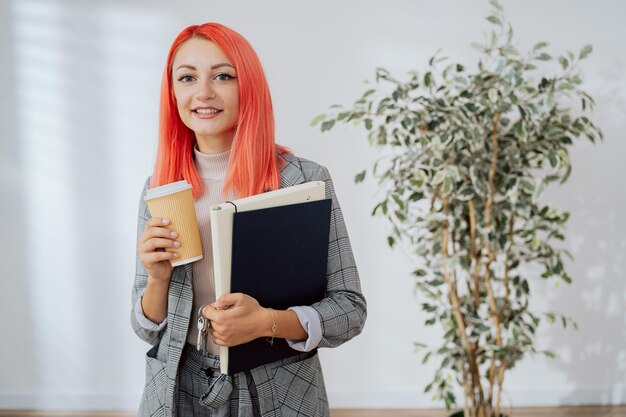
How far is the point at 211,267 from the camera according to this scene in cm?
110

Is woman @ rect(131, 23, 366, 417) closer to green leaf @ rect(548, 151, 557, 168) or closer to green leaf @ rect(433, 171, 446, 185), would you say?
green leaf @ rect(433, 171, 446, 185)

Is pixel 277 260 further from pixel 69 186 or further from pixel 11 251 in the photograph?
pixel 11 251

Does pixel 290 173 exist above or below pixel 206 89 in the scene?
below

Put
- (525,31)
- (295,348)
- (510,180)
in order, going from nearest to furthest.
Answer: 1. (295,348)
2. (510,180)
3. (525,31)

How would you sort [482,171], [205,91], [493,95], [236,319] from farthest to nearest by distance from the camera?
[482,171] < [493,95] < [205,91] < [236,319]

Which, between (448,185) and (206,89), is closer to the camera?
(206,89)

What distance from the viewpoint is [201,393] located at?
108 centimetres

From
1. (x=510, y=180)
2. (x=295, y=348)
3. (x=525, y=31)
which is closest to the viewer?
(x=295, y=348)

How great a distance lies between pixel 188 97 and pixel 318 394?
56cm

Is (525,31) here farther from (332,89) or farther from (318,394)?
(318,394)

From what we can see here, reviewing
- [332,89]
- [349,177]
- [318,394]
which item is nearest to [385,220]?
[349,177]

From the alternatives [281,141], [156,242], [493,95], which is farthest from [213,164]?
[281,141]

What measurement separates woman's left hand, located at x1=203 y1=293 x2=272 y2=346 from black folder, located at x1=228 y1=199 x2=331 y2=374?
1.2 inches

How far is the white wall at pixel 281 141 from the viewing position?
270 centimetres
